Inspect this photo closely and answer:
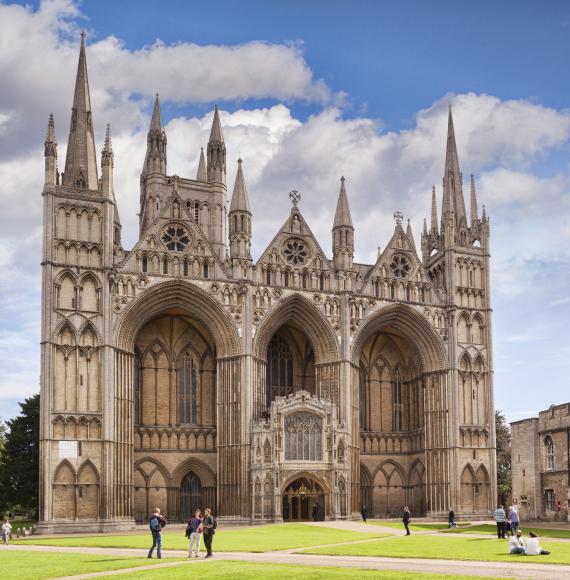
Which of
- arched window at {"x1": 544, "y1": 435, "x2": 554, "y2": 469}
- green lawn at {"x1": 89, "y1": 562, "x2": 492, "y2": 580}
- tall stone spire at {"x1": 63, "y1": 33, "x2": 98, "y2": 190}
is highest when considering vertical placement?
tall stone spire at {"x1": 63, "y1": 33, "x2": 98, "y2": 190}

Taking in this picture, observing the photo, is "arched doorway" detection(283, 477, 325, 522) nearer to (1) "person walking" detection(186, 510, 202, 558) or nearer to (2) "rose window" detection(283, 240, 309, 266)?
(2) "rose window" detection(283, 240, 309, 266)

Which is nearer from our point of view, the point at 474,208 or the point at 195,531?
the point at 195,531

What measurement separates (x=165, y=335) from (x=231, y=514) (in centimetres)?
1382

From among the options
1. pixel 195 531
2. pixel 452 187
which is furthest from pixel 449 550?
pixel 452 187

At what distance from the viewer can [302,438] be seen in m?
63.9

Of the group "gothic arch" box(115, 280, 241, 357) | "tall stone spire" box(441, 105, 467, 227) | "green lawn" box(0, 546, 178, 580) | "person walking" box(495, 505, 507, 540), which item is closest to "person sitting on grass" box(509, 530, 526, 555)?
"person walking" box(495, 505, 507, 540)

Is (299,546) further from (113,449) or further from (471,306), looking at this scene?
(471,306)

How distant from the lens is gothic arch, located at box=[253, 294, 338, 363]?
216 feet

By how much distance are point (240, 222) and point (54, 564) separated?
129 feet

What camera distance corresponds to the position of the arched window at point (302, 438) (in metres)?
63.5

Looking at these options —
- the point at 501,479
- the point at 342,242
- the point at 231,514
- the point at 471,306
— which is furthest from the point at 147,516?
the point at 501,479

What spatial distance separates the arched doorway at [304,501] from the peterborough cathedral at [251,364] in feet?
0.35

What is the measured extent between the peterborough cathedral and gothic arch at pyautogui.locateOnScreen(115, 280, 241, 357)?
4.2 inches

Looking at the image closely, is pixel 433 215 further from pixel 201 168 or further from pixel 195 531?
pixel 195 531
